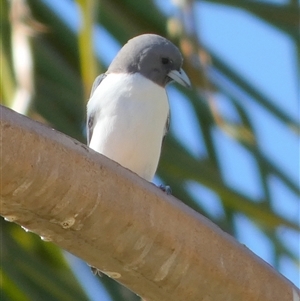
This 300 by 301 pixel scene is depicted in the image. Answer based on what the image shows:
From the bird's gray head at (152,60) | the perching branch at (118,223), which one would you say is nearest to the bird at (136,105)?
the bird's gray head at (152,60)

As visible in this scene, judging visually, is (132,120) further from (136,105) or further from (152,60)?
(152,60)

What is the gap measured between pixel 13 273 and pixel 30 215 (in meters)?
0.60

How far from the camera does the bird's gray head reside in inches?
69.8

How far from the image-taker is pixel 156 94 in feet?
5.56

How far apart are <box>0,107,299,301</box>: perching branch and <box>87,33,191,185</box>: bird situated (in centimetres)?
57

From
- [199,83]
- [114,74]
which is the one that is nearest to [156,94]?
[114,74]

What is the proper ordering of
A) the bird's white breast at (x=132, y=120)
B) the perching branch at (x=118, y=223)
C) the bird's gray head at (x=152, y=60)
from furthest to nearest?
the bird's gray head at (x=152, y=60) < the bird's white breast at (x=132, y=120) < the perching branch at (x=118, y=223)

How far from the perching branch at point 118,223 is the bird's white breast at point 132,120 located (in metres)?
0.57

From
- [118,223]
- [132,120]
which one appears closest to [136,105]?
[132,120]

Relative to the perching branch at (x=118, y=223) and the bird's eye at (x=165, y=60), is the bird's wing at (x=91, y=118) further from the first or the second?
the perching branch at (x=118, y=223)

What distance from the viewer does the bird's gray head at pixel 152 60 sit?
1.77 m

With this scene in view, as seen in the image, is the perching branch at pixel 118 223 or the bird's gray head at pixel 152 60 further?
the bird's gray head at pixel 152 60

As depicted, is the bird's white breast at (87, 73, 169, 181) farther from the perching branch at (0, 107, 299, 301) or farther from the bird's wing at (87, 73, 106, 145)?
the perching branch at (0, 107, 299, 301)

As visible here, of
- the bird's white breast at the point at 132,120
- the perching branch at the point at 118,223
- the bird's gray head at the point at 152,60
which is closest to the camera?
the perching branch at the point at 118,223
